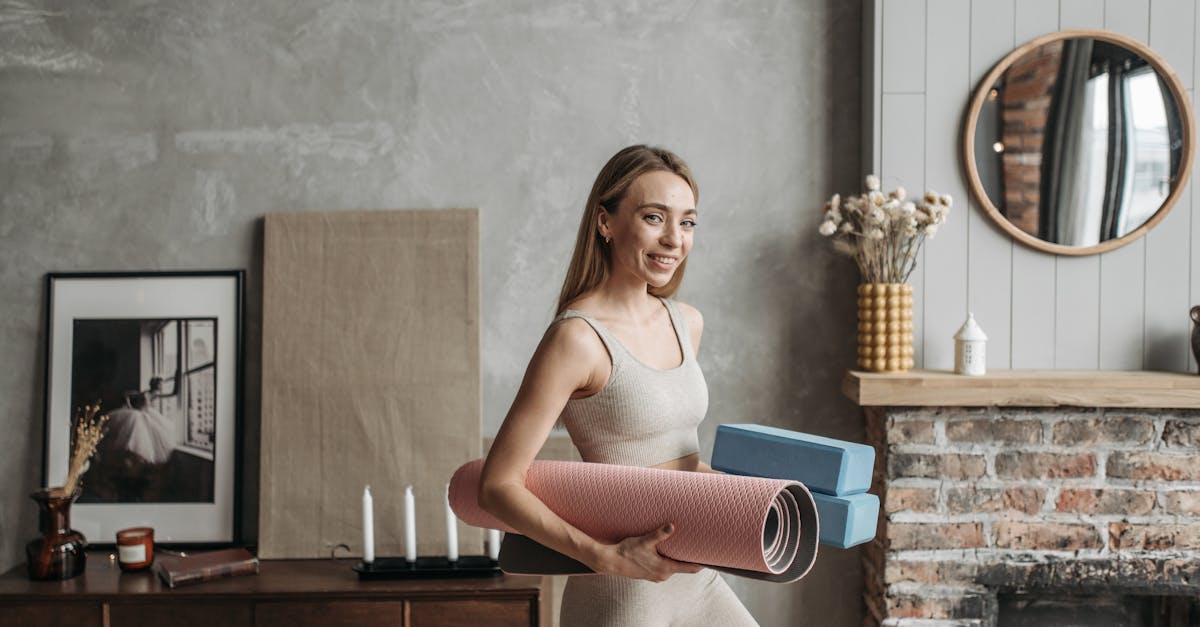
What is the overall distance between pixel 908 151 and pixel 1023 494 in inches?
40.0

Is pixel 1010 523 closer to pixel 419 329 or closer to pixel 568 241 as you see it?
pixel 568 241

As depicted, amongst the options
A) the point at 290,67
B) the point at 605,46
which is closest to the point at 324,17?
the point at 290,67

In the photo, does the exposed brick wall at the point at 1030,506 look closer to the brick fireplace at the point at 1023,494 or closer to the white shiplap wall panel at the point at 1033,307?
the brick fireplace at the point at 1023,494

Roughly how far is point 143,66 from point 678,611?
7.78 feet

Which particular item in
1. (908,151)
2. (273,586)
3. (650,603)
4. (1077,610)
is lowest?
(1077,610)

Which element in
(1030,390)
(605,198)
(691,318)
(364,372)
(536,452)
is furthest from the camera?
(364,372)

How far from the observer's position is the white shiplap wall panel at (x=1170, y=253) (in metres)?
2.36

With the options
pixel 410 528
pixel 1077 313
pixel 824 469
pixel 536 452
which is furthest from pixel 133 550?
pixel 1077 313

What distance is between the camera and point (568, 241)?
260 cm

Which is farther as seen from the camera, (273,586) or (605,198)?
(273,586)

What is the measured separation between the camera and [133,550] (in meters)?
2.37

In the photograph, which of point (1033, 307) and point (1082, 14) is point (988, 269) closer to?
point (1033, 307)

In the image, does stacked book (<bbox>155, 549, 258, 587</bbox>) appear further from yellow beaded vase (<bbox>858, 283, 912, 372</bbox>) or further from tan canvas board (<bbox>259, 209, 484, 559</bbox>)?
yellow beaded vase (<bbox>858, 283, 912, 372</bbox>)

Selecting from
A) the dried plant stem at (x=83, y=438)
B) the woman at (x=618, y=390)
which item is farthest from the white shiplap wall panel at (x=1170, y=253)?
the dried plant stem at (x=83, y=438)
